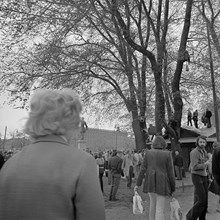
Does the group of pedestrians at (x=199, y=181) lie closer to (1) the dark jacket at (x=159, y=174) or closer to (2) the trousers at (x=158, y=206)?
(1) the dark jacket at (x=159, y=174)

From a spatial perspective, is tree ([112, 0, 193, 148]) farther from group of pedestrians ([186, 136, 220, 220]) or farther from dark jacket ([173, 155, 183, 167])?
group of pedestrians ([186, 136, 220, 220])

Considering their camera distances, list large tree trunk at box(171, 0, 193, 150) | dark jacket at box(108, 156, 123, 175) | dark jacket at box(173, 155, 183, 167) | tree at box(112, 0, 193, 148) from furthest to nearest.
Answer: large tree trunk at box(171, 0, 193, 150), dark jacket at box(173, 155, 183, 167), tree at box(112, 0, 193, 148), dark jacket at box(108, 156, 123, 175)

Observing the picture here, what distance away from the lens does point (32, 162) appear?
1.79m

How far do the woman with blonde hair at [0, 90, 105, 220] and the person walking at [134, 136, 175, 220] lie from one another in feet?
14.1

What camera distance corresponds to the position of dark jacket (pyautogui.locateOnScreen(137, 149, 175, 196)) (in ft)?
19.4

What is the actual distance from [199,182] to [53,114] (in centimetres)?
488

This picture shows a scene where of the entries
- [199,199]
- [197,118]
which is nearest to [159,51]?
[199,199]

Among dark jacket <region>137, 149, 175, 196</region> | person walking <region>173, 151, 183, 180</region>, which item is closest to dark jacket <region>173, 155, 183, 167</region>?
person walking <region>173, 151, 183, 180</region>

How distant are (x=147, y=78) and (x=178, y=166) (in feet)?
25.3

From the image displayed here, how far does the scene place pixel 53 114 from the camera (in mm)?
1943

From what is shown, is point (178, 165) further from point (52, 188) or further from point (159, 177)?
point (52, 188)

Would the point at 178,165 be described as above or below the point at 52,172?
below

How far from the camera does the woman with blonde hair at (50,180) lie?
1.67 m

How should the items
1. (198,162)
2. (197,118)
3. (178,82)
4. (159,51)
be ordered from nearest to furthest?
(198,162), (159,51), (178,82), (197,118)
